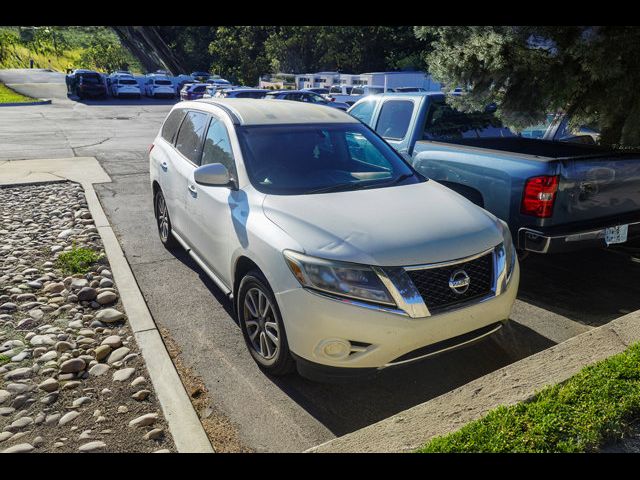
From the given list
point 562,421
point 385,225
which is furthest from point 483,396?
point 385,225

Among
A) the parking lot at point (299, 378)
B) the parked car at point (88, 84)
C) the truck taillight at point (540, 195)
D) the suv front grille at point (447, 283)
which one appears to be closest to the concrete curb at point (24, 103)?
the parked car at point (88, 84)

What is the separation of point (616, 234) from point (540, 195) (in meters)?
0.81

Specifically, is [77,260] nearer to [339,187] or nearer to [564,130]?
[339,187]

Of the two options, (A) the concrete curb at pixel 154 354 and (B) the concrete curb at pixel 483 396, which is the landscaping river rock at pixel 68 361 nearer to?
(A) the concrete curb at pixel 154 354

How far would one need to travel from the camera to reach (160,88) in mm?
40938

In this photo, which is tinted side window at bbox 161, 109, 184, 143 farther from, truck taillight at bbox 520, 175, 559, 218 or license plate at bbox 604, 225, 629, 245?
license plate at bbox 604, 225, 629, 245

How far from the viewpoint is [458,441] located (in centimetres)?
259

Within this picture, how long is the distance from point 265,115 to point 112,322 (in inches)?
85.1

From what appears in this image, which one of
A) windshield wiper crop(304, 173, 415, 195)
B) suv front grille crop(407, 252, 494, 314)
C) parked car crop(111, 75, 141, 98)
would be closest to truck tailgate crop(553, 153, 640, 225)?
windshield wiper crop(304, 173, 415, 195)

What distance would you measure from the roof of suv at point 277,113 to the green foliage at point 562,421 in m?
2.87

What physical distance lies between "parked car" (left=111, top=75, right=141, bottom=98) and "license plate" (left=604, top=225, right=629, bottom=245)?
4009 cm

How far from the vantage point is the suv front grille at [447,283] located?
123 inches

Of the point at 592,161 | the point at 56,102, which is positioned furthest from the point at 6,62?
the point at 592,161

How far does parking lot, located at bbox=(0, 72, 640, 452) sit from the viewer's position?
127 inches
